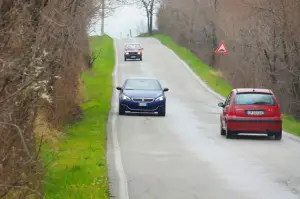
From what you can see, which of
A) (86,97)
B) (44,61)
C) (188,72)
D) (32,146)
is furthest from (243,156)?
(188,72)

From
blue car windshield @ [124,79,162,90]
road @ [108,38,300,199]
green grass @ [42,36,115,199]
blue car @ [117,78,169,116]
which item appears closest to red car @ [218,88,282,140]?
road @ [108,38,300,199]

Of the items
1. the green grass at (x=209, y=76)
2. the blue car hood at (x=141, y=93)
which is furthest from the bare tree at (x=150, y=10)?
the blue car hood at (x=141, y=93)

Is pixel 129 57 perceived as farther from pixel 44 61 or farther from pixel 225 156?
pixel 44 61

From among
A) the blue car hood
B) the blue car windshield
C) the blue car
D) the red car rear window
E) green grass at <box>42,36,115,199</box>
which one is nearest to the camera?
green grass at <box>42,36,115,199</box>

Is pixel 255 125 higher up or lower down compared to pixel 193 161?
higher up

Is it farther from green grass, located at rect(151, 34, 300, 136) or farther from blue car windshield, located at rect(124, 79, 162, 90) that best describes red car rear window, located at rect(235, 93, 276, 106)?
blue car windshield, located at rect(124, 79, 162, 90)

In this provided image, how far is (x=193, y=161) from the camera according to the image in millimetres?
17906

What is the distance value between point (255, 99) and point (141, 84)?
34.2 feet

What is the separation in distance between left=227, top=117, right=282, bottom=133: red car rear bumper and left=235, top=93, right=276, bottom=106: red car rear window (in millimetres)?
485

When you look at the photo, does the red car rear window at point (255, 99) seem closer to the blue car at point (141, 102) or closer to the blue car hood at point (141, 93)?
the blue car at point (141, 102)

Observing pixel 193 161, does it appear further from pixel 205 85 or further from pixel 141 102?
pixel 205 85

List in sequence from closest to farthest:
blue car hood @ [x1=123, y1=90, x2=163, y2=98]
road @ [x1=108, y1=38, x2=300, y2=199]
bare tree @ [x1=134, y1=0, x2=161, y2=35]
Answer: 1. road @ [x1=108, y1=38, x2=300, y2=199]
2. blue car hood @ [x1=123, y1=90, x2=163, y2=98]
3. bare tree @ [x1=134, y1=0, x2=161, y2=35]

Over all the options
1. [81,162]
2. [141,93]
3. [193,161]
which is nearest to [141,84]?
[141,93]

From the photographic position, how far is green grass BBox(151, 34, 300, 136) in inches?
1192
